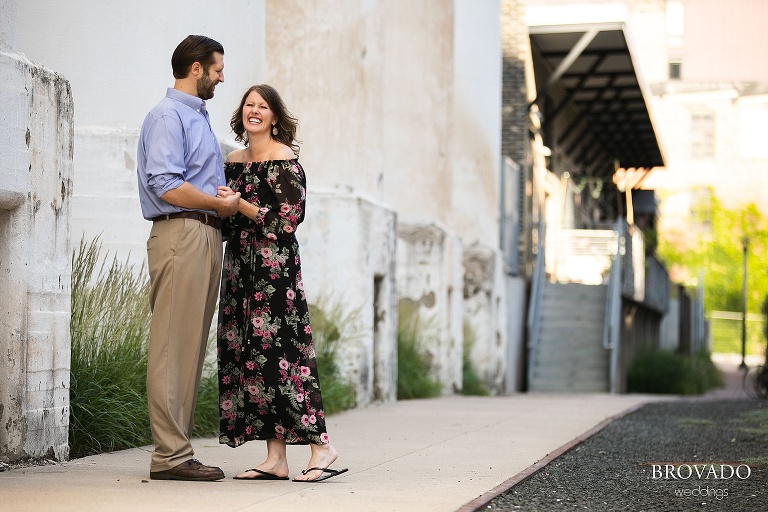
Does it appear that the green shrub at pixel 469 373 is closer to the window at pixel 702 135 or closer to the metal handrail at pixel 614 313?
the metal handrail at pixel 614 313

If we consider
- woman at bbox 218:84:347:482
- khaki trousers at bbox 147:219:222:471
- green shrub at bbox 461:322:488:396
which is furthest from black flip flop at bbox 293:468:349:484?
green shrub at bbox 461:322:488:396

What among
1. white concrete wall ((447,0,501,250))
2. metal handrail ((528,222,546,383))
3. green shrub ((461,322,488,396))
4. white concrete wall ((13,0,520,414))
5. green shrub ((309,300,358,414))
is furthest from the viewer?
metal handrail ((528,222,546,383))

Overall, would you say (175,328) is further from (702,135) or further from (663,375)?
(702,135)

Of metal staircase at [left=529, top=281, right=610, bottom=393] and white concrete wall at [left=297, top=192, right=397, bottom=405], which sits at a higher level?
white concrete wall at [left=297, top=192, right=397, bottom=405]

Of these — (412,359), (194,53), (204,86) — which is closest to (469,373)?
(412,359)

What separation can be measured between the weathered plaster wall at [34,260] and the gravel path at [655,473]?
217 centimetres

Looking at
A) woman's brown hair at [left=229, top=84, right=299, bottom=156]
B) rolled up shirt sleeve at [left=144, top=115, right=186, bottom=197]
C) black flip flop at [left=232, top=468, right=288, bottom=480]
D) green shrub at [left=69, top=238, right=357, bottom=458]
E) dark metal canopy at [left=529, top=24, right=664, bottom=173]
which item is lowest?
black flip flop at [left=232, top=468, right=288, bottom=480]

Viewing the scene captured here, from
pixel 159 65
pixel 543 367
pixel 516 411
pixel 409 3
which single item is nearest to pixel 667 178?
pixel 543 367

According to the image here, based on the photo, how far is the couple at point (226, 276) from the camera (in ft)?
17.6

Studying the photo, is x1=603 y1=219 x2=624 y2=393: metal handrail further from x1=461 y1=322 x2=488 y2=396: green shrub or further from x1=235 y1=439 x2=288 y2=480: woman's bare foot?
x1=235 y1=439 x2=288 y2=480: woman's bare foot

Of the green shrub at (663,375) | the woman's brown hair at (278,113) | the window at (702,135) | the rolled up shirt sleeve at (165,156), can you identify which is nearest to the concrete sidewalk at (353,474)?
the rolled up shirt sleeve at (165,156)

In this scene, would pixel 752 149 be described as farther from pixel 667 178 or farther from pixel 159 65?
pixel 159 65

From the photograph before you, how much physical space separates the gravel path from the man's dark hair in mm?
2326

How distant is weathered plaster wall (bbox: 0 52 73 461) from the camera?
564 cm
